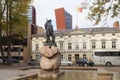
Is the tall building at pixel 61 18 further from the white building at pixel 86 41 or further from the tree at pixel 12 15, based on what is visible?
the tree at pixel 12 15

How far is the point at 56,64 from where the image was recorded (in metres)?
24.7

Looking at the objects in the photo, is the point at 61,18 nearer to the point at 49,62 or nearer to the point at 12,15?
the point at 12,15

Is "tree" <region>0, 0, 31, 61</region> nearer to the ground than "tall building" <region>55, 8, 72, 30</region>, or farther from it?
nearer to the ground

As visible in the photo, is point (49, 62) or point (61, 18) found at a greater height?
point (61, 18)

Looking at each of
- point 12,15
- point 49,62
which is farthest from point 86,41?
point 49,62

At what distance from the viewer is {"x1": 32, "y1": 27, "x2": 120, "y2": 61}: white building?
80375mm

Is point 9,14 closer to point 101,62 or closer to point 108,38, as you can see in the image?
point 101,62

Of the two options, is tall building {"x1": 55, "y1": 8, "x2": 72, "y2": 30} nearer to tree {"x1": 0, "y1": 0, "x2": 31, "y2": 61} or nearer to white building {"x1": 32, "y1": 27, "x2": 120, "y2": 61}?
white building {"x1": 32, "y1": 27, "x2": 120, "y2": 61}

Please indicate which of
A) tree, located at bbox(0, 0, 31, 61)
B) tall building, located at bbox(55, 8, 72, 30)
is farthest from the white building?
tree, located at bbox(0, 0, 31, 61)

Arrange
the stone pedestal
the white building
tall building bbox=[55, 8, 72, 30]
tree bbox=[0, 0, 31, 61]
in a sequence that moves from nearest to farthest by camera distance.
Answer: the stone pedestal → tree bbox=[0, 0, 31, 61] → the white building → tall building bbox=[55, 8, 72, 30]

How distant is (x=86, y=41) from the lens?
84438 mm

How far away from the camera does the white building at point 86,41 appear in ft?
264

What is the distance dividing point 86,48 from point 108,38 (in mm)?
6519

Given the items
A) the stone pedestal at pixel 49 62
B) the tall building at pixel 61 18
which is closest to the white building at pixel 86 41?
the tall building at pixel 61 18
